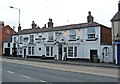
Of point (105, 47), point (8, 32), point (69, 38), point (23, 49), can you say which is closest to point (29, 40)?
point (23, 49)

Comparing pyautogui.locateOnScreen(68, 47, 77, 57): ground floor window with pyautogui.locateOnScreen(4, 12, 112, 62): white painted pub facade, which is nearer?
pyautogui.locateOnScreen(4, 12, 112, 62): white painted pub facade

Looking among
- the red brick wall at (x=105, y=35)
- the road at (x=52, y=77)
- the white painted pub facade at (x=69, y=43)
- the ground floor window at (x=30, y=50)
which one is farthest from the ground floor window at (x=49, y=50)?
the road at (x=52, y=77)

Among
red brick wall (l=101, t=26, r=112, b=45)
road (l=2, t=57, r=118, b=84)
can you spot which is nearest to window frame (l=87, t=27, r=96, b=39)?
red brick wall (l=101, t=26, r=112, b=45)

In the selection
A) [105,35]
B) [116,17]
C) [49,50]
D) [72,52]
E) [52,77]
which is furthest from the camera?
[49,50]

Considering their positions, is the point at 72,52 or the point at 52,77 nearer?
the point at 52,77

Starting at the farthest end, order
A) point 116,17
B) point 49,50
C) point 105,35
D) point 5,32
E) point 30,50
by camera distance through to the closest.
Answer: point 5,32 < point 30,50 < point 49,50 < point 105,35 < point 116,17

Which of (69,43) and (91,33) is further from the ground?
(91,33)

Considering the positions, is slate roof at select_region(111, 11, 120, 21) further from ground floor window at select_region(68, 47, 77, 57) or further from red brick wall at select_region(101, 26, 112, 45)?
ground floor window at select_region(68, 47, 77, 57)

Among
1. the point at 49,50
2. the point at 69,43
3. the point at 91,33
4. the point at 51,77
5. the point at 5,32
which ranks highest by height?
the point at 5,32

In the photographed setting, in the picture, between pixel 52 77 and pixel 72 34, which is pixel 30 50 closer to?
pixel 72 34

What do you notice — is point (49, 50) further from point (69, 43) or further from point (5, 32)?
point (5, 32)

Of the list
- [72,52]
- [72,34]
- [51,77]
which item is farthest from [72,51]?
[51,77]

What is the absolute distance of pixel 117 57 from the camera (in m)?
36.1

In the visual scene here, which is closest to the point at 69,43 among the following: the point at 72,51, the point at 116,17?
the point at 72,51
